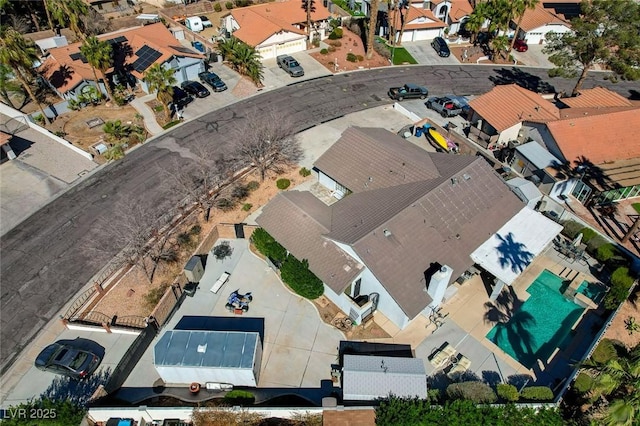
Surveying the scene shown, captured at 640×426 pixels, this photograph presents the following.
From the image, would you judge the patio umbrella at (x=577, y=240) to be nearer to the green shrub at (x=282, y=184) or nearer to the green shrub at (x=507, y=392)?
the green shrub at (x=507, y=392)

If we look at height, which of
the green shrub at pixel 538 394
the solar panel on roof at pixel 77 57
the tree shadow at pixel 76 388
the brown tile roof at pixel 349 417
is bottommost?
the tree shadow at pixel 76 388

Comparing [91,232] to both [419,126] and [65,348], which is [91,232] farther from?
[419,126]

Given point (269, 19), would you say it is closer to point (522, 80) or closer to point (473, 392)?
point (522, 80)

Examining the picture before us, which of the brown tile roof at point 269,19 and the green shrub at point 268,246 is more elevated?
the brown tile roof at point 269,19

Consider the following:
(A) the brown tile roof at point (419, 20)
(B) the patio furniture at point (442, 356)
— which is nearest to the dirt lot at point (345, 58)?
(A) the brown tile roof at point (419, 20)

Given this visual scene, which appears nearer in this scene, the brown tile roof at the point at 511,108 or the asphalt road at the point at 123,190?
the asphalt road at the point at 123,190

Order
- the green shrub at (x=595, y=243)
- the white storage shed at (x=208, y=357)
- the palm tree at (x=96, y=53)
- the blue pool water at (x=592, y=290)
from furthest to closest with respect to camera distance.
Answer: the palm tree at (x=96, y=53), the green shrub at (x=595, y=243), the blue pool water at (x=592, y=290), the white storage shed at (x=208, y=357)

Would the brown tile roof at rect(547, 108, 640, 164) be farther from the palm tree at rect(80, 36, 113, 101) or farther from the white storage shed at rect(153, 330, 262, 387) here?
the palm tree at rect(80, 36, 113, 101)

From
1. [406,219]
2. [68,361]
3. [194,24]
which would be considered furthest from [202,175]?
[194,24]
